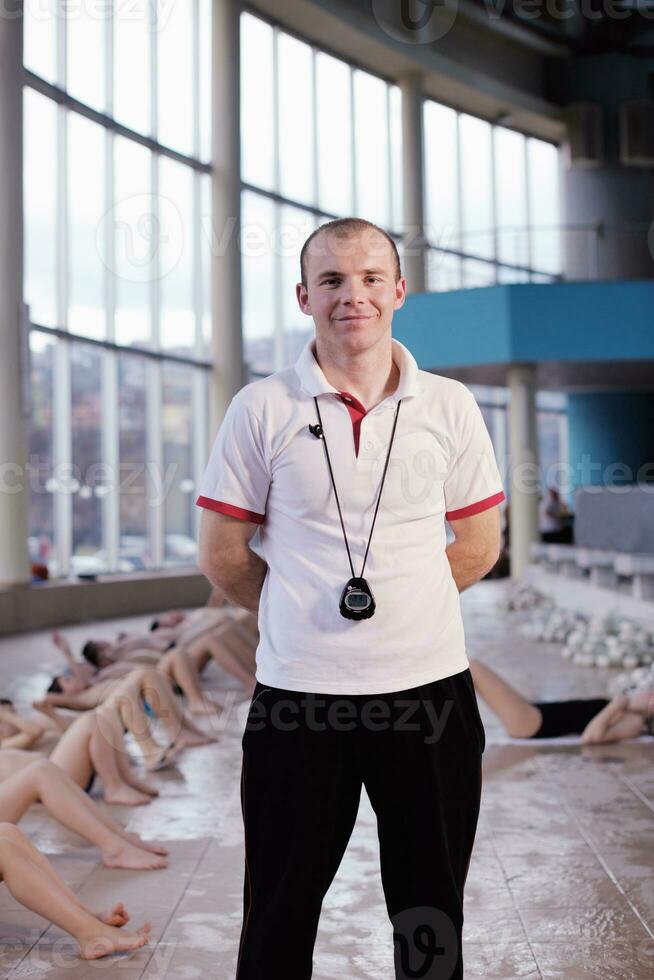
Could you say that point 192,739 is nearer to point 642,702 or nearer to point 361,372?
point 642,702

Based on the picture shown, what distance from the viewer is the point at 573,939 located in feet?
10.4

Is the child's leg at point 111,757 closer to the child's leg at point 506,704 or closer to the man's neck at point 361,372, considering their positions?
the child's leg at point 506,704

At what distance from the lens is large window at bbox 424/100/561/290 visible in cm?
1675

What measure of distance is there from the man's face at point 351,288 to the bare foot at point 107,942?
73.4 inches

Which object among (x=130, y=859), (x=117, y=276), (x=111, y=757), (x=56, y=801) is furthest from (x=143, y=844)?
(x=117, y=276)

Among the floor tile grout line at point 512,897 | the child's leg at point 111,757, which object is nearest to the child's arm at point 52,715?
the child's leg at point 111,757

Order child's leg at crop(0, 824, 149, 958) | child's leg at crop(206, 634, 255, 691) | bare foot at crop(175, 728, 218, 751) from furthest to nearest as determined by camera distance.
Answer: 1. child's leg at crop(206, 634, 255, 691)
2. bare foot at crop(175, 728, 218, 751)
3. child's leg at crop(0, 824, 149, 958)

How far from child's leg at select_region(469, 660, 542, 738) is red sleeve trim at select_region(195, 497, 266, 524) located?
12.2ft

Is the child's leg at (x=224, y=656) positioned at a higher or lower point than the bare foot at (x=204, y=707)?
higher

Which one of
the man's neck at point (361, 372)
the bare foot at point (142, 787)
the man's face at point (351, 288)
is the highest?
the man's face at point (351, 288)

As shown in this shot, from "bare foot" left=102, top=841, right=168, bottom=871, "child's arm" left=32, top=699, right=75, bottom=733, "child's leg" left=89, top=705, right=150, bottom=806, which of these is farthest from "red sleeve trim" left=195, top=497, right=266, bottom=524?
"child's arm" left=32, top=699, right=75, bottom=733

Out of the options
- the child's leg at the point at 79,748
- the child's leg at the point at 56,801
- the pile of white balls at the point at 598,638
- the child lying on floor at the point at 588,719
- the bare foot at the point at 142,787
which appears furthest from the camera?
the pile of white balls at the point at 598,638

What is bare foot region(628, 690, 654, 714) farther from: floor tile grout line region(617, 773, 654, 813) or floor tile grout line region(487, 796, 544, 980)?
floor tile grout line region(487, 796, 544, 980)

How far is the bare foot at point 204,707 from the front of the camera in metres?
6.60
